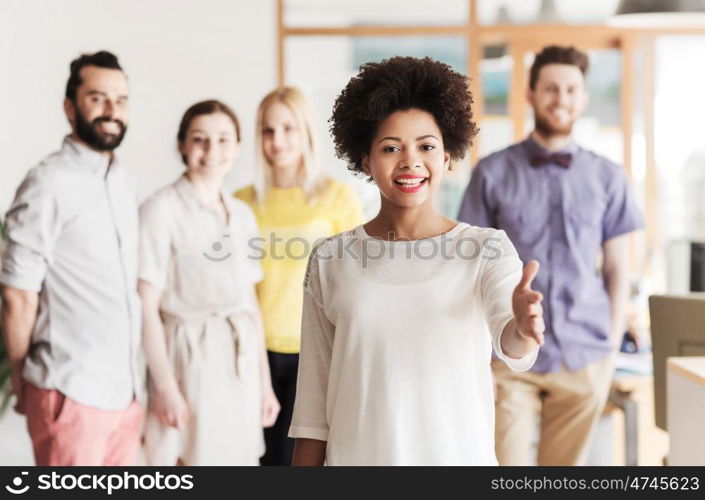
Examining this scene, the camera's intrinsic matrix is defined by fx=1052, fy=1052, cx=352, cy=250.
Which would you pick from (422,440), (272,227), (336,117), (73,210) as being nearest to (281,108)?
(272,227)

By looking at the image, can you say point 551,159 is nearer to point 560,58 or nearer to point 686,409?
point 560,58

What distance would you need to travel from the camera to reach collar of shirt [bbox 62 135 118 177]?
3.45 metres

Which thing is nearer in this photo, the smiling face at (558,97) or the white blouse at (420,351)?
the white blouse at (420,351)

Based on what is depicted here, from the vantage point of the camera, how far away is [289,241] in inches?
148

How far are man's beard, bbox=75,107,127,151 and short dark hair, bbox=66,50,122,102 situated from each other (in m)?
0.09

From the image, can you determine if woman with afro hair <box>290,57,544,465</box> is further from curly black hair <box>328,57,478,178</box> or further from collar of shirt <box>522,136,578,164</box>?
collar of shirt <box>522,136,578,164</box>

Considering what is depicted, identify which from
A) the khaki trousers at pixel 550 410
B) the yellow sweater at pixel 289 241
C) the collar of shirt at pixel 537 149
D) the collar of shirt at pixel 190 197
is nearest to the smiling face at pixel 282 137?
the yellow sweater at pixel 289 241

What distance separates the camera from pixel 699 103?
6035mm

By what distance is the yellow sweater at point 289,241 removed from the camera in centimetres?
374

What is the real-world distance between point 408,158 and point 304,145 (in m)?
1.97

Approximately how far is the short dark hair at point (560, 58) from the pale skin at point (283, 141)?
0.85 m

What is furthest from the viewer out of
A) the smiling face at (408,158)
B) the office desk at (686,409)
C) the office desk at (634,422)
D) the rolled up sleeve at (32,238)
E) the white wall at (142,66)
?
the white wall at (142,66)

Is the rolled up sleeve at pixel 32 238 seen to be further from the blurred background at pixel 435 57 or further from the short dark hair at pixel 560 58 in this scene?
the short dark hair at pixel 560 58
